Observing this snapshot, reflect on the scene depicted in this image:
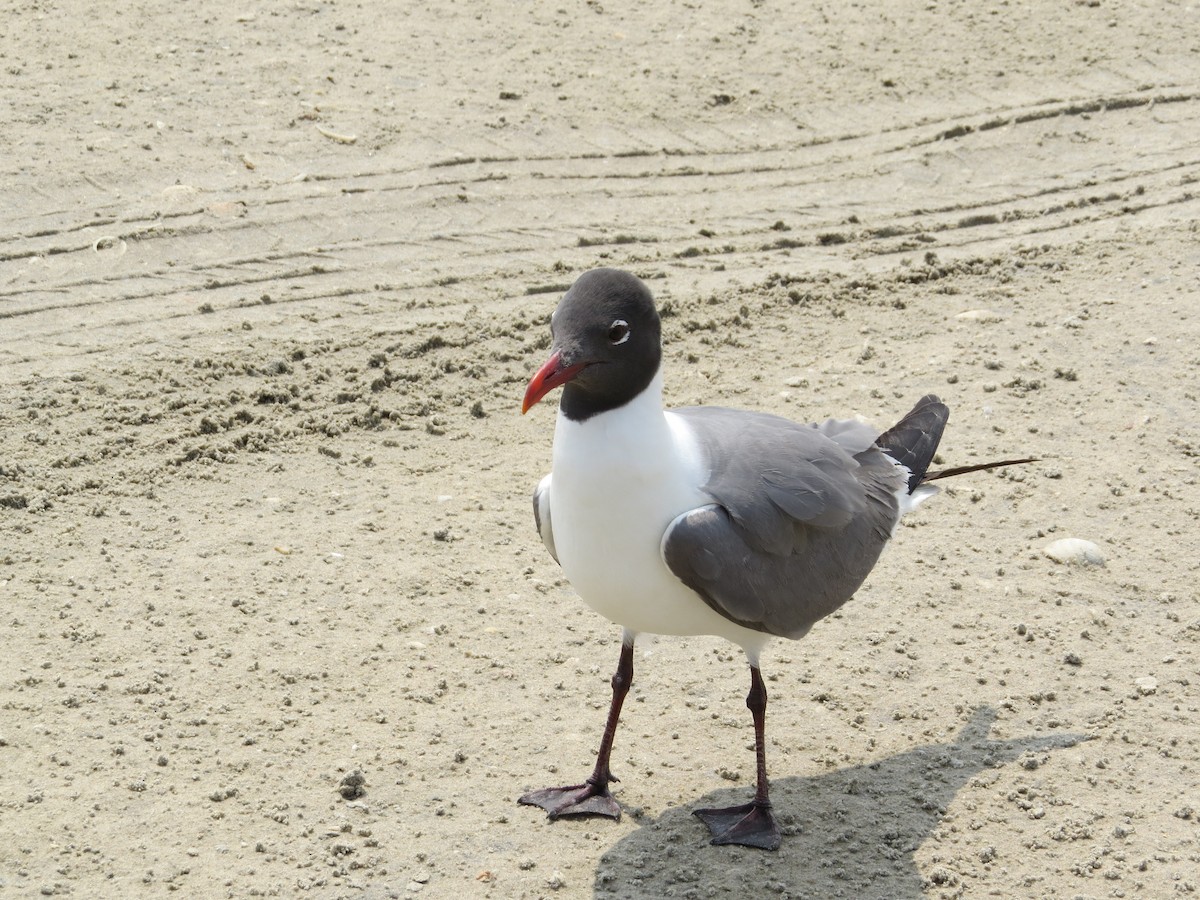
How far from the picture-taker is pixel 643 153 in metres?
9.27

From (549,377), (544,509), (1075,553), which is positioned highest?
(549,377)

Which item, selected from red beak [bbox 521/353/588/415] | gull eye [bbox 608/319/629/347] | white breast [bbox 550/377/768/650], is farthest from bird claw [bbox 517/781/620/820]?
gull eye [bbox 608/319/629/347]

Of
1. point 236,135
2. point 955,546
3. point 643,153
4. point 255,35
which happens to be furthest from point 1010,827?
point 255,35

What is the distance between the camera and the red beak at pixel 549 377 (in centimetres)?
388

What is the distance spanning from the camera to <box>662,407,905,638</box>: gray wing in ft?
13.4

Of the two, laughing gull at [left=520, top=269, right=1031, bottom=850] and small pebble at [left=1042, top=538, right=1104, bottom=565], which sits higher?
laughing gull at [left=520, top=269, right=1031, bottom=850]

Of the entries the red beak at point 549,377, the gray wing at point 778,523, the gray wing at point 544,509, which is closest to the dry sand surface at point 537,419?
the gray wing at point 778,523

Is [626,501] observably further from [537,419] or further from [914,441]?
[537,419]

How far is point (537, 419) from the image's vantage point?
6.95 metres

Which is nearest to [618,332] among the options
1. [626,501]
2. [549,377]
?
[549,377]

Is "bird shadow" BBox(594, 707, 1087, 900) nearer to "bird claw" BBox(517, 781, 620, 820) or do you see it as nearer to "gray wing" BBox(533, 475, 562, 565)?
"bird claw" BBox(517, 781, 620, 820)

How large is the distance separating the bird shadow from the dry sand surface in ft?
0.05

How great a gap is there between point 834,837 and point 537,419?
9.91 feet

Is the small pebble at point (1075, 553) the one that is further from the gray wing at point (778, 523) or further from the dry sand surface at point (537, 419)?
the gray wing at point (778, 523)
